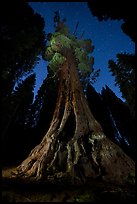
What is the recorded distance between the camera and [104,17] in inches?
335

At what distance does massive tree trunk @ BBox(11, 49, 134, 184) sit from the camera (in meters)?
11.3

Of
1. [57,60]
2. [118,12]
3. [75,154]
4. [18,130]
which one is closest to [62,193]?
[75,154]

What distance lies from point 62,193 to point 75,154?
314 cm

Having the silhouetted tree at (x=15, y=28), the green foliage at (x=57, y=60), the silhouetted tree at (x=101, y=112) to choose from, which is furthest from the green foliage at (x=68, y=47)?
the silhouetted tree at (x=15, y=28)

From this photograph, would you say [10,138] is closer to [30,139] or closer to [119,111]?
[30,139]


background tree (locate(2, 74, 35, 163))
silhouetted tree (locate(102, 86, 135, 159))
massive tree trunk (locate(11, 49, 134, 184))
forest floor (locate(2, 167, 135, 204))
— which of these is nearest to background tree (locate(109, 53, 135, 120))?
massive tree trunk (locate(11, 49, 134, 184))

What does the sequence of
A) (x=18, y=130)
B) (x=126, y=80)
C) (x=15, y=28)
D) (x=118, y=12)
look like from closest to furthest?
(x=15, y=28) → (x=118, y=12) → (x=126, y=80) → (x=18, y=130)

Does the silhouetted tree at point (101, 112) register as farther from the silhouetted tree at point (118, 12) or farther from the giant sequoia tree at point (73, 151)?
the silhouetted tree at point (118, 12)

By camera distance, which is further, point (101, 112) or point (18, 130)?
point (101, 112)

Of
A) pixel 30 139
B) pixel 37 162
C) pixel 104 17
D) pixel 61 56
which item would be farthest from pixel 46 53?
pixel 104 17

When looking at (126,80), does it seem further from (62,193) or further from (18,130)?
(18,130)

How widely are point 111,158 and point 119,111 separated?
1027 cm

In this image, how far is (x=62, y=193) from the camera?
9.09 meters

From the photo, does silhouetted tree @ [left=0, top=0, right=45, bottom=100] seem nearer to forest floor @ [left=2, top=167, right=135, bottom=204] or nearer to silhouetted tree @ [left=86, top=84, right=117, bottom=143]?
forest floor @ [left=2, top=167, right=135, bottom=204]
